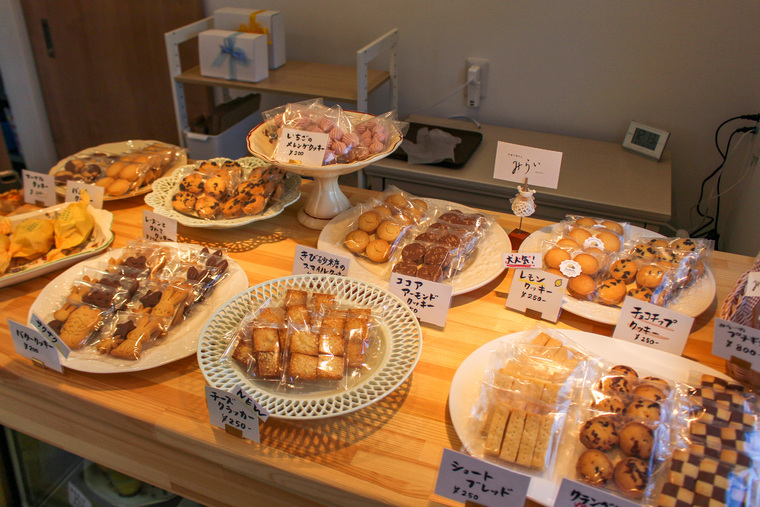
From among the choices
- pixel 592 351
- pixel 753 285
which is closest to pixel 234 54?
pixel 592 351

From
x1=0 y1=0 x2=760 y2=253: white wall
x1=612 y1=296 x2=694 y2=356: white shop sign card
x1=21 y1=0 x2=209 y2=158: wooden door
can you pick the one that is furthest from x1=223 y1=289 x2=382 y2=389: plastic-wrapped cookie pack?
x1=21 y1=0 x2=209 y2=158: wooden door

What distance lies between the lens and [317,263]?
122 cm

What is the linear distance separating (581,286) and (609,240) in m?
0.19

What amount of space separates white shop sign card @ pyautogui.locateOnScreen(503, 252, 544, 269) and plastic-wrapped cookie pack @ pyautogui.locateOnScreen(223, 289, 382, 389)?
32 centimetres

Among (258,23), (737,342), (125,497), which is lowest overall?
(125,497)

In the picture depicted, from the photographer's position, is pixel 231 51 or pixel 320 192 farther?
pixel 231 51

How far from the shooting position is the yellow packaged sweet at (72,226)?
4.31 ft

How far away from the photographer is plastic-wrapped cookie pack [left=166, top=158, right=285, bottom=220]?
1402 mm

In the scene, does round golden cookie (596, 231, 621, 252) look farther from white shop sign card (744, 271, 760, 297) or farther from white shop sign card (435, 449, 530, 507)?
white shop sign card (435, 449, 530, 507)

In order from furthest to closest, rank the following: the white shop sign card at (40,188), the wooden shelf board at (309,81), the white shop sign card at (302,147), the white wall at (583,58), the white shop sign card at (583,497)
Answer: the wooden shelf board at (309,81), the white wall at (583,58), the white shop sign card at (40,188), the white shop sign card at (302,147), the white shop sign card at (583,497)

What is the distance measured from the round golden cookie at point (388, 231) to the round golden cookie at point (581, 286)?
1.31ft

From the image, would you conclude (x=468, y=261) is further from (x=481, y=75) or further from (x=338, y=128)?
(x=481, y=75)

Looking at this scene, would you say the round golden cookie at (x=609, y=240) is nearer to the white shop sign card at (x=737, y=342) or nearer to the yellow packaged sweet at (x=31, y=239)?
the white shop sign card at (x=737, y=342)

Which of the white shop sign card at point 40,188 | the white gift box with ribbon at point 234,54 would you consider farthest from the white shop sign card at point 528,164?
the white gift box with ribbon at point 234,54
